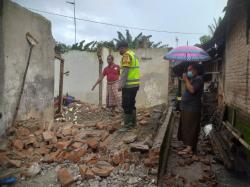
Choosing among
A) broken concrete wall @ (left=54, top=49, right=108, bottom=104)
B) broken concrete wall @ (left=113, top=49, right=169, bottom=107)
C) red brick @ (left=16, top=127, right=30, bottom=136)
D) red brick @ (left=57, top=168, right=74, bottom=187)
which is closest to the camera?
red brick @ (left=57, top=168, right=74, bottom=187)

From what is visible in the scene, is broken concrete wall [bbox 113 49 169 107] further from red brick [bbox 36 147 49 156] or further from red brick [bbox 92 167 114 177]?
red brick [bbox 92 167 114 177]

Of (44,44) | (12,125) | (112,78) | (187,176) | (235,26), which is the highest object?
(235,26)

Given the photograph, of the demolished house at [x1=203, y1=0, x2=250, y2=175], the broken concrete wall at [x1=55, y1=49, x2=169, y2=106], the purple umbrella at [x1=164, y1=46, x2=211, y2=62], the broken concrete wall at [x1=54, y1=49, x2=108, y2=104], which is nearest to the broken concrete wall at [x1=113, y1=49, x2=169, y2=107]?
the broken concrete wall at [x1=55, y1=49, x2=169, y2=106]

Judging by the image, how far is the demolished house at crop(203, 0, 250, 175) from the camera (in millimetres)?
5602

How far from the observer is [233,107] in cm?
718

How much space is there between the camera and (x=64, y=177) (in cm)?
390

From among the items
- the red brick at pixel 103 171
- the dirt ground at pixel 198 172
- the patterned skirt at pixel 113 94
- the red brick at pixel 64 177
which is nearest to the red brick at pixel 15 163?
the red brick at pixel 64 177

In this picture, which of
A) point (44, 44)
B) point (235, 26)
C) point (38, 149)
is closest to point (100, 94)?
point (44, 44)

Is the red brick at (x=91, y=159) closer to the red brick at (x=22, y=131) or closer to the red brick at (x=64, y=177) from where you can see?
the red brick at (x=64, y=177)

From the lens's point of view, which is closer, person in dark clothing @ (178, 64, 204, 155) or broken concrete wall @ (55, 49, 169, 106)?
person in dark clothing @ (178, 64, 204, 155)

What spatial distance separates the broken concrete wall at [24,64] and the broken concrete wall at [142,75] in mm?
5220

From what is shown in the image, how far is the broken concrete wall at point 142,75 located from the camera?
469 inches

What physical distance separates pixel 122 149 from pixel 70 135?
124 cm

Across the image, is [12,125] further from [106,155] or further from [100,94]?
[100,94]
